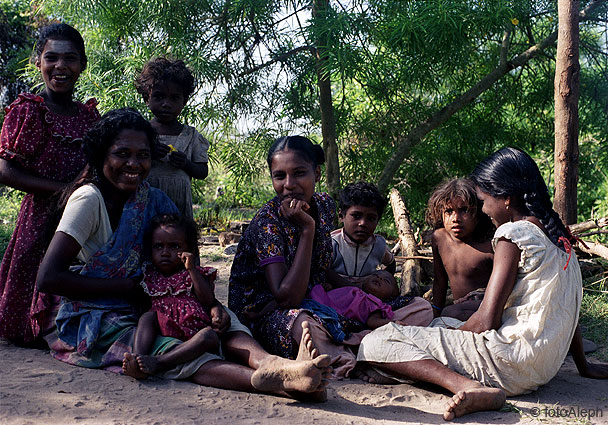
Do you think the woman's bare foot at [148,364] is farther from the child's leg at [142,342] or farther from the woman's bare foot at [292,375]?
the woman's bare foot at [292,375]

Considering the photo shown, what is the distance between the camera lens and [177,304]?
9.53 ft

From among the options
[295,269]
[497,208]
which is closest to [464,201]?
[497,208]

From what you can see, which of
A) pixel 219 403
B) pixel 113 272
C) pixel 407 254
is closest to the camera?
pixel 219 403

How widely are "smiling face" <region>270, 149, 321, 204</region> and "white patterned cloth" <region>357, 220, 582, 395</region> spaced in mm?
1004

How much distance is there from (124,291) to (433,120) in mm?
3961

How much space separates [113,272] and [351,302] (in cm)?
129

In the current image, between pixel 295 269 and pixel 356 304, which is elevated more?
pixel 295 269

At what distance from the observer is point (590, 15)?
5848mm

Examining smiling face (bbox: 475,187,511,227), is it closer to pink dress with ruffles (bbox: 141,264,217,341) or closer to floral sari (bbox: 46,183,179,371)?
pink dress with ruffles (bbox: 141,264,217,341)

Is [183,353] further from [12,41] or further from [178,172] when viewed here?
[12,41]

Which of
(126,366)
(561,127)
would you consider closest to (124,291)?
(126,366)

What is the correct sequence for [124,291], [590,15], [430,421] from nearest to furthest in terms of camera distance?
[430,421] < [124,291] < [590,15]

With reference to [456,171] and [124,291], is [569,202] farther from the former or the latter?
[124,291]

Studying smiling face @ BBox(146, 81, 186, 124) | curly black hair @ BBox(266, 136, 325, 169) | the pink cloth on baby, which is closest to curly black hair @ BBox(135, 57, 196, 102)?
smiling face @ BBox(146, 81, 186, 124)
